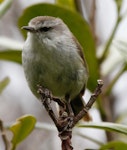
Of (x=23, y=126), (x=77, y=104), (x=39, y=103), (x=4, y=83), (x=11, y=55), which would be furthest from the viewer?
(x=39, y=103)

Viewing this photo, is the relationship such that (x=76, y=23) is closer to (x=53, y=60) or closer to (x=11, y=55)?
(x=53, y=60)

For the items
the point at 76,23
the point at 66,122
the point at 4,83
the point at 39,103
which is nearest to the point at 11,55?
the point at 4,83

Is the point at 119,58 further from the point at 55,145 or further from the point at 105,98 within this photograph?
the point at 55,145

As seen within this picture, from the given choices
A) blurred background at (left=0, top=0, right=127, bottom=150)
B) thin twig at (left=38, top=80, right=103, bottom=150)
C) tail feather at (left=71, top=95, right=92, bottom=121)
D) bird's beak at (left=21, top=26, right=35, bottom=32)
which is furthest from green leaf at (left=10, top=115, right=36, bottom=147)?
blurred background at (left=0, top=0, right=127, bottom=150)

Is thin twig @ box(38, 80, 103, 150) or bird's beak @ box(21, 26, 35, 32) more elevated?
bird's beak @ box(21, 26, 35, 32)

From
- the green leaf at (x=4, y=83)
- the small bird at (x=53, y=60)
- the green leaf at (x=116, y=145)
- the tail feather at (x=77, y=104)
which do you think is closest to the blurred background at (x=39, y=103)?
the tail feather at (x=77, y=104)

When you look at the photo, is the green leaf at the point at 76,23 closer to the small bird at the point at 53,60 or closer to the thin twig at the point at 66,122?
the small bird at the point at 53,60

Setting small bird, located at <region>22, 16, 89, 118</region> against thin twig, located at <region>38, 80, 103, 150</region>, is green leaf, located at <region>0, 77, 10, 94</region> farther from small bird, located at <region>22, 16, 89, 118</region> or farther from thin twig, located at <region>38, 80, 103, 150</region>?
thin twig, located at <region>38, 80, 103, 150</region>
